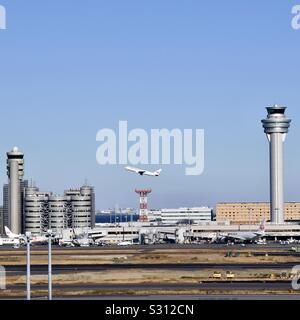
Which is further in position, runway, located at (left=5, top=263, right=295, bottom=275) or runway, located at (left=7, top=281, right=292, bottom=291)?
runway, located at (left=5, top=263, right=295, bottom=275)

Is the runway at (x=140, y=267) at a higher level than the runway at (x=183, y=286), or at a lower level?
lower

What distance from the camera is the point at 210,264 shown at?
147 m

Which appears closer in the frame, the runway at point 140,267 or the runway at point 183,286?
the runway at point 183,286

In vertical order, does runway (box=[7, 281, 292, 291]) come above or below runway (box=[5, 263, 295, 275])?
above

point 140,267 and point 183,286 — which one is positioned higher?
point 183,286

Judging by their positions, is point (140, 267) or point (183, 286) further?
point (140, 267)
